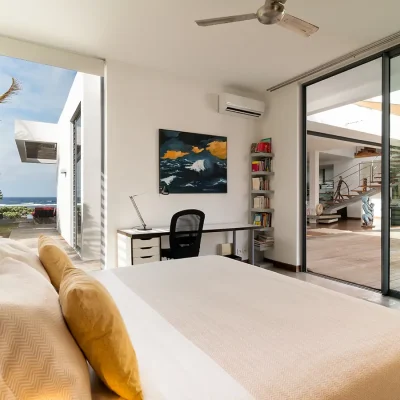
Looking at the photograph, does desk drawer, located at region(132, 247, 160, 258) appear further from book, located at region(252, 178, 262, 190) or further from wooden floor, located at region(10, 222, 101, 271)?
book, located at region(252, 178, 262, 190)

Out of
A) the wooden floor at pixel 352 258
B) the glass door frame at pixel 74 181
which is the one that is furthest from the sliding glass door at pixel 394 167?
the glass door frame at pixel 74 181

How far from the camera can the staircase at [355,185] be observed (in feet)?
35.1

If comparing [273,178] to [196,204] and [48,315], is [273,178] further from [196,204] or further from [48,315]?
[48,315]

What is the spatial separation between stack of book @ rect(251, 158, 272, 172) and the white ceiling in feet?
4.61

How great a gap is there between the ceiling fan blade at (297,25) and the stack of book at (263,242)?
311 cm

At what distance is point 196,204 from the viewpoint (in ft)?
14.4

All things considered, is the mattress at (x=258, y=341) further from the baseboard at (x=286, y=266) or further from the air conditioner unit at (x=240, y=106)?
the air conditioner unit at (x=240, y=106)

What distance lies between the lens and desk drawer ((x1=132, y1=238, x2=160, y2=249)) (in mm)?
3340

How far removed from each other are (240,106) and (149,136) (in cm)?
156

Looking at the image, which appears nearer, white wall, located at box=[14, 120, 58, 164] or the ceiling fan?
the ceiling fan

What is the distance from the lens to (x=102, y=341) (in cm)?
80

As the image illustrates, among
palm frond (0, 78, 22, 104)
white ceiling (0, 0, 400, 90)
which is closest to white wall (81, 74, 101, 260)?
white ceiling (0, 0, 400, 90)

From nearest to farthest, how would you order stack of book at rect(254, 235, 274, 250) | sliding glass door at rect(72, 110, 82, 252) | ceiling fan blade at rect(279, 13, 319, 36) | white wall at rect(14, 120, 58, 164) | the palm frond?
ceiling fan blade at rect(279, 13, 319, 36), the palm frond, stack of book at rect(254, 235, 274, 250), sliding glass door at rect(72, 110, 82, 252), white wall at rect(14, 120, 58, 164)

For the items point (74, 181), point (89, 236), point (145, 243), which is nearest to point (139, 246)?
point (145, 243)
